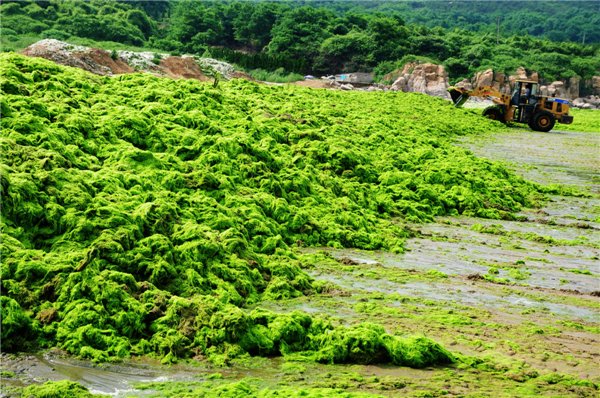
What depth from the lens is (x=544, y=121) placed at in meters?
20.8

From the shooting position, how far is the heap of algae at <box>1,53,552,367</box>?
4.00 metres

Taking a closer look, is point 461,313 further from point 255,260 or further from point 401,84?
point 401,84

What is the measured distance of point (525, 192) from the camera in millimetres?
10125

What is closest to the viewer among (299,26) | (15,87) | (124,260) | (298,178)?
(124,260)

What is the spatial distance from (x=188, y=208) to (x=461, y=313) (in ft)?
9.75

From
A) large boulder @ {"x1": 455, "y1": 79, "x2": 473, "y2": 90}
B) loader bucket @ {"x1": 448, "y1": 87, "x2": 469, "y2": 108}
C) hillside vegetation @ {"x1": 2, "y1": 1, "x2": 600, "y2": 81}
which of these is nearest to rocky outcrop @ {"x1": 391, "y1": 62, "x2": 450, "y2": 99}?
large boulder @ {"x1": 455, "y1": 79, "x2": 473, "y2": 90}

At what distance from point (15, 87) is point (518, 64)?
154ft

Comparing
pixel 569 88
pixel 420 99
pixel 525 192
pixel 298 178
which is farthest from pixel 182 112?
pixel 569 88

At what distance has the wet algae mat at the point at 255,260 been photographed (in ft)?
12.5

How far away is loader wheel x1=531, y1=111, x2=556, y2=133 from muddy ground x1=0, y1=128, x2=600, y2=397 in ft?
43.5

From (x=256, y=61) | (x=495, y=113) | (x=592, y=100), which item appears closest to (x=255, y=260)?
(x=495, y=113)

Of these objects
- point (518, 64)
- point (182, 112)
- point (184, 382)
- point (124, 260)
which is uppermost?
point (518, 64)

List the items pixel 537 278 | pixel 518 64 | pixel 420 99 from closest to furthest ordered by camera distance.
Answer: pixel 537 278
pixel 420 99
pixel 518 64

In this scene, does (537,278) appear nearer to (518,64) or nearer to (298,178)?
(298,178)
